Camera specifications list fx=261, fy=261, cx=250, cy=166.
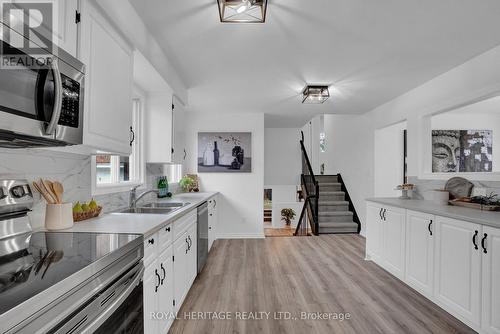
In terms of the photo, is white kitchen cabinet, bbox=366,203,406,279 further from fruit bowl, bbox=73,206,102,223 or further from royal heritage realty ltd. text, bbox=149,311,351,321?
fruit bowl, bbox=73,206,102,223

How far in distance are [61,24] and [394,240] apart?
143 inches

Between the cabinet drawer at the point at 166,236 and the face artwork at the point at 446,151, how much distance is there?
15.9 ft

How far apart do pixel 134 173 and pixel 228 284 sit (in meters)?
1.68

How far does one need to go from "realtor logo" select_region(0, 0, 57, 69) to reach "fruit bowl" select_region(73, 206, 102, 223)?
1.03 metres

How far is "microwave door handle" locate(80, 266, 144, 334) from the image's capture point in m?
0.92

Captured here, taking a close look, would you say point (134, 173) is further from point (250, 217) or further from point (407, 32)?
point (407, 32)

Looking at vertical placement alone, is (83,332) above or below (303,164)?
below

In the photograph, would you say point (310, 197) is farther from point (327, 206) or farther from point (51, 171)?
point (51, 171)

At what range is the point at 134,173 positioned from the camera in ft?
10.0

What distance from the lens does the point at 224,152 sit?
16.8 feet

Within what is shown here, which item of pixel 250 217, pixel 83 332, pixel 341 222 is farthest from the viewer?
pixel 341 222

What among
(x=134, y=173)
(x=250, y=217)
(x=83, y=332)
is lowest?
(x=250, y=217)

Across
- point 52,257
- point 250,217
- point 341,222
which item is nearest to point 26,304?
point 52,257

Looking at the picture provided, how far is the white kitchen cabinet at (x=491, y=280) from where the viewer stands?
72.8 inches
